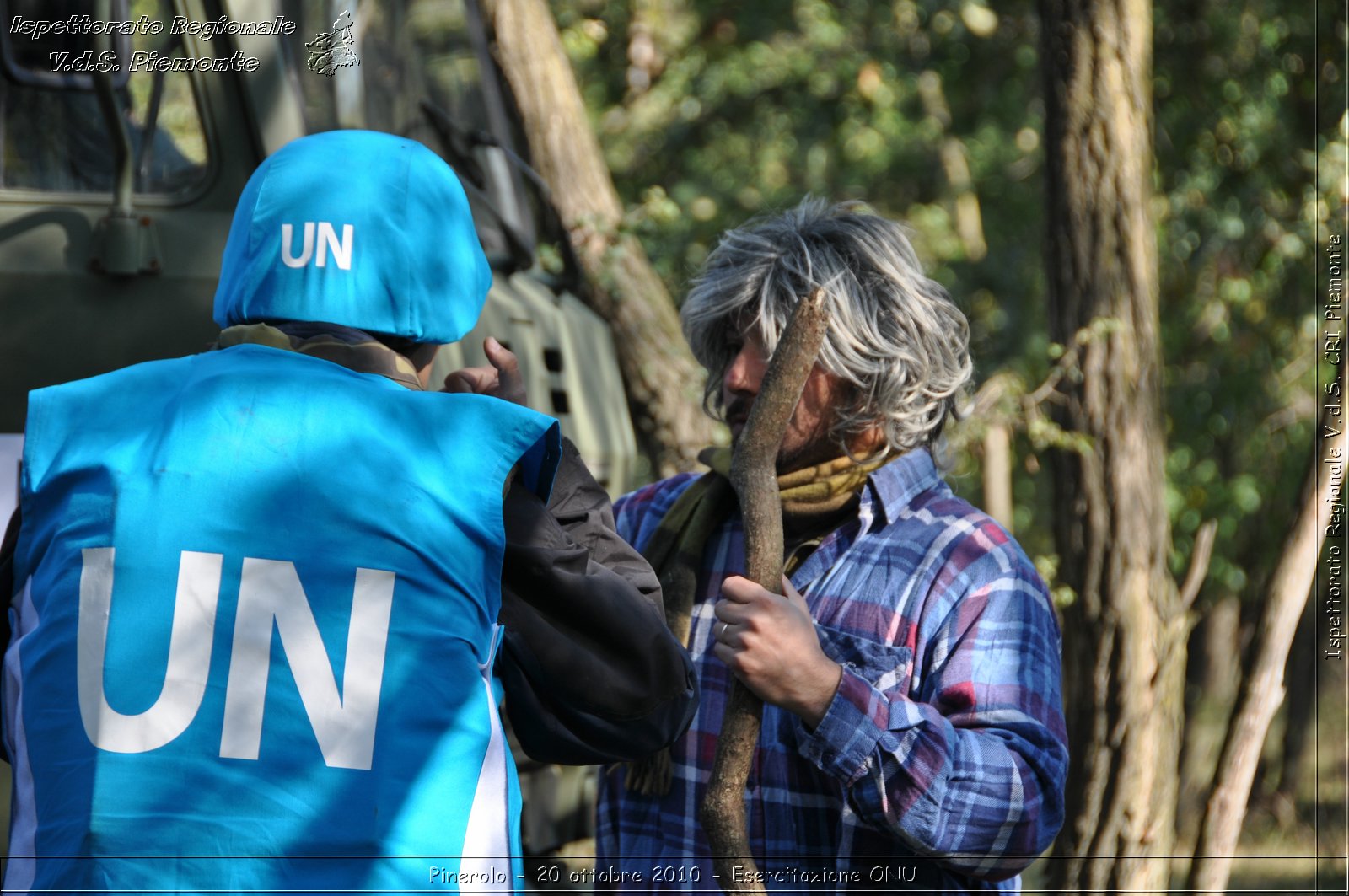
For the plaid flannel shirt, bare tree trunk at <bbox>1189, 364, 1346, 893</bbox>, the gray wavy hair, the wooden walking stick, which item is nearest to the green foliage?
bare tree trunk at <bbox>1189, 364, 1346, 893</bbox>

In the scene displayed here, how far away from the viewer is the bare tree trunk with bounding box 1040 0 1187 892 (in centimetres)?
418

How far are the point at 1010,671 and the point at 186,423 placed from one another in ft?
4.08

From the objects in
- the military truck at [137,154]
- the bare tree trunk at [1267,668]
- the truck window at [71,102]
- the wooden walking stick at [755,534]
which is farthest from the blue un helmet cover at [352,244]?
the bare tree trunk at [1267,668]

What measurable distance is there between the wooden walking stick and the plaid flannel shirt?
4.0 inches

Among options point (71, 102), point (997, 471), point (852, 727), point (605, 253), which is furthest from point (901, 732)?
point (997, 471)

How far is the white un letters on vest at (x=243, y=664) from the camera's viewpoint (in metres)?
1.62

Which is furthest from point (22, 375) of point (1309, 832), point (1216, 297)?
point (1309, 832)

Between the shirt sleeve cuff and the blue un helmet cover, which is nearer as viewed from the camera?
the blue un helmet cover

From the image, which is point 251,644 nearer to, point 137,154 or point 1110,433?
point 137,154

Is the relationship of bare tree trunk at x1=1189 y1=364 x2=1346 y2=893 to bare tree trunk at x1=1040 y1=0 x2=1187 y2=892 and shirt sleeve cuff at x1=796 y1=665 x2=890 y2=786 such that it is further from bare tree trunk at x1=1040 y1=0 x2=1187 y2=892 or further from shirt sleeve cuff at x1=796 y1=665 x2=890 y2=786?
shirt sleeve cuff at x1=796 y1=665 x2=890 y2=786

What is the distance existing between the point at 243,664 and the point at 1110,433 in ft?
10.6

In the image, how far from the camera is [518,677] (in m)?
1.95

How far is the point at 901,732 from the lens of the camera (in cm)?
214

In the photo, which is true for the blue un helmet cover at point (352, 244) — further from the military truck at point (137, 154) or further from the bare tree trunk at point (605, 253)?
the bare tree trunk at point (605, 253)
